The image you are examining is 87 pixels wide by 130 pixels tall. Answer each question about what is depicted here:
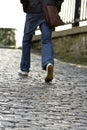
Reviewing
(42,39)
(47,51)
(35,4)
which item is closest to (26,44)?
(42,39)

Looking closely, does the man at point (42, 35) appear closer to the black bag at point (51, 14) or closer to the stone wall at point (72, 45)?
the black bag at point (51, 14)

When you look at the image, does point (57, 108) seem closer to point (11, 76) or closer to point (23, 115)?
point (23, 115)

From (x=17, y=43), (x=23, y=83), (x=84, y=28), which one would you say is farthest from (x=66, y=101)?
(x=17, y=43)

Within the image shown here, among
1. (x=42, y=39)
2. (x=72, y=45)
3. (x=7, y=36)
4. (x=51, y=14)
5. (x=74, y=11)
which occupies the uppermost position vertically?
(x=51, y=14)

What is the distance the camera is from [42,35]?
6891 millimetres

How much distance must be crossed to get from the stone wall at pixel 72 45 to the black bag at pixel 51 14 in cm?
336

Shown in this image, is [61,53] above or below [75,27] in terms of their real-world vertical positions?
below

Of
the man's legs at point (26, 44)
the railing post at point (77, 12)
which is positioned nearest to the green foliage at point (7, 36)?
the railing post at point (77, 12)

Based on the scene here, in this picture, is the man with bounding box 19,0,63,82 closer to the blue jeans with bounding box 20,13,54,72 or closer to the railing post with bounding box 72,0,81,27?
the blue jeans with bounding box 20,13,54,72

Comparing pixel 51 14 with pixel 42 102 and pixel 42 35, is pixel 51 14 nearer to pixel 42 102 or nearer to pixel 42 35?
pixel 42 35

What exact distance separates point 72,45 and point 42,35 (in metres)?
4.51

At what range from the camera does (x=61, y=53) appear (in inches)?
472

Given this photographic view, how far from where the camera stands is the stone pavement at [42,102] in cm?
410

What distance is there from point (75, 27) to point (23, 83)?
492 cm
